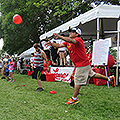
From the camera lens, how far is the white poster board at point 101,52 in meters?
6.19

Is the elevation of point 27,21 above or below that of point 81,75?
above

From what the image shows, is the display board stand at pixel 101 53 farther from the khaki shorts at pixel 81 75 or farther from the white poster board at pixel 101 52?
the khaki shorts at pixel 81 75

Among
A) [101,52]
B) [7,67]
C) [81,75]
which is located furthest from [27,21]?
[81,75]

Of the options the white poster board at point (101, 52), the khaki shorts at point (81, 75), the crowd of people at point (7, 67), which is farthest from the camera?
the crowd of people at point (7, 67)

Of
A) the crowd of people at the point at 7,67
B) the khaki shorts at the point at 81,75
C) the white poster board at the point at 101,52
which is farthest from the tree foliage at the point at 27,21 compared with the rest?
the khaki shorts at the point at 81,75

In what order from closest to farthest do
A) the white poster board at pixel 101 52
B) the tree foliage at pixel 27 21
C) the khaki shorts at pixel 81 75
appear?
the khaki shorts at pixel 81 75 < the white poster board at pixel 101 52 < the tree foliage at pixel 27 21

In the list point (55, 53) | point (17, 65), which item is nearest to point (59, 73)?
point (55, 53)

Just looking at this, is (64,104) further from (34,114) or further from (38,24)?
(38,24)

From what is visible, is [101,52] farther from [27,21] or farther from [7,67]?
[27,21]

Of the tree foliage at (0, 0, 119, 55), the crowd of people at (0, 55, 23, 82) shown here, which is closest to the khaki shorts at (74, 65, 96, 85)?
the crowd of people at (0, 55, 23, 82)

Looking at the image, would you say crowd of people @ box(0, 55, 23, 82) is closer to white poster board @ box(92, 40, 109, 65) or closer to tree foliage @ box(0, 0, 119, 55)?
tree foliage @ box(0, 0, 119, 55)

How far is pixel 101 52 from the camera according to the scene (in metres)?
6.37

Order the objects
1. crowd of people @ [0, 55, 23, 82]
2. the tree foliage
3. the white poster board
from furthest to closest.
→ 1. the tree foliage
2. crowd of people @ [0, 55, 23, 82]
3. the white poster board

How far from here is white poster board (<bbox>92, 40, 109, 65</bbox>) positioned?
6191 millimetres
